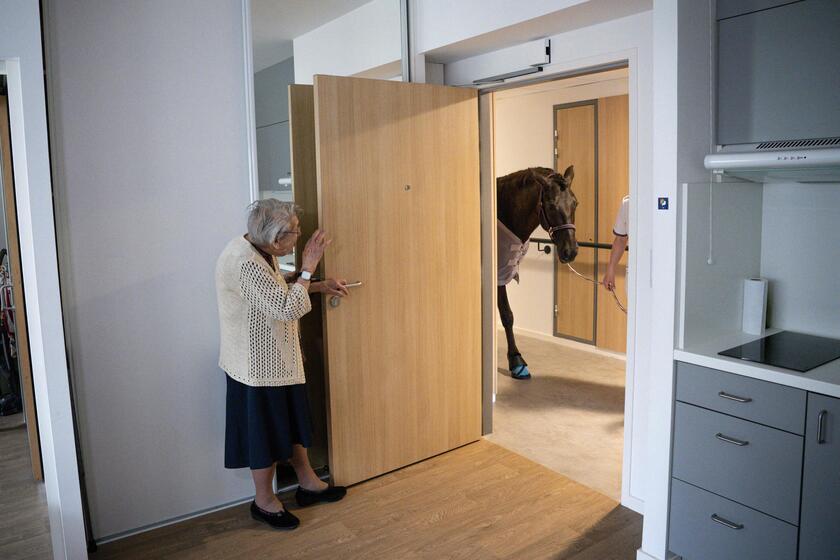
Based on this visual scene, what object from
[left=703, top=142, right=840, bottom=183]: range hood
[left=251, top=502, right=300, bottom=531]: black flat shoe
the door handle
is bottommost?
[left=251, top=502, right=300, bottom=531]: black flat shoe

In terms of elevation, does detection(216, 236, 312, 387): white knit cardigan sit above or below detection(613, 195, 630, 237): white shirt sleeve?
below

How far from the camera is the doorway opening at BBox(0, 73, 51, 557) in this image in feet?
9.16

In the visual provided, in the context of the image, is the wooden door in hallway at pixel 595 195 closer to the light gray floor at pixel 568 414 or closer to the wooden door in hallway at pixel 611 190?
the wooden door in hallway at pixel 611 190

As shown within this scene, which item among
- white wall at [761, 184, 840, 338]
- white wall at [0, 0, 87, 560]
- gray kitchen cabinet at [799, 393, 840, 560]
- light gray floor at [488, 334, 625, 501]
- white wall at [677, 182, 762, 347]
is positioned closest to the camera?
gray kitchen cabinet at [799, 393, 840, 560]

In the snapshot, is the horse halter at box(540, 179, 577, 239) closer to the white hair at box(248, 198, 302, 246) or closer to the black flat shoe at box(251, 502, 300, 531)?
the white hair at box(248, 198, 302, 246)

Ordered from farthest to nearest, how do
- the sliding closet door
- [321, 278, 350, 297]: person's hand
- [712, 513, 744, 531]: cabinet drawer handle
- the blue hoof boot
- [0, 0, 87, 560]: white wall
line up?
the sliding closet door
the blue hoof boot
[321, 278, 350, 297]: person's hand
[712, 513, 744, 531]: cabinet drawer handle
[0, 0, 87, 560]: white wall

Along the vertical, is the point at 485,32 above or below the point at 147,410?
above

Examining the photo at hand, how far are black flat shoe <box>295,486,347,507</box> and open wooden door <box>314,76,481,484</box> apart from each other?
0.08m

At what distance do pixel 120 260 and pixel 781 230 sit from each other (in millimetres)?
2579

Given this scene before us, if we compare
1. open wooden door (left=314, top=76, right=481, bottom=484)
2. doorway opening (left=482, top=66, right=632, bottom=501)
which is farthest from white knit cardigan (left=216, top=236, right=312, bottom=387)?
doorway opening (left=482, top=66, right=632, bottom=501)

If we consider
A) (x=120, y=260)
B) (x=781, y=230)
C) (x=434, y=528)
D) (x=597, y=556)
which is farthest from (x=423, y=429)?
(x=781, y=230)

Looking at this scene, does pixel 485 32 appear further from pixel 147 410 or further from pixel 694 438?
pixel 147 410

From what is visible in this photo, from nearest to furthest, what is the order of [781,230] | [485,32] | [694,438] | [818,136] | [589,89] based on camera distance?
[818,136] → [694,438] → [781,230] → [485,32] → [589,89]

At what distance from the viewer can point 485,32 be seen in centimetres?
300
